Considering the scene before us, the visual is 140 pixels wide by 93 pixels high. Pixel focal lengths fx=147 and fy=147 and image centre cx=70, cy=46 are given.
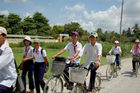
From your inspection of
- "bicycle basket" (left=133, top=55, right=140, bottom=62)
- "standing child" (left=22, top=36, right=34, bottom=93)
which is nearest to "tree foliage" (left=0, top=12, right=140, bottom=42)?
"bicycle basket" (left=133, top=55, right=140, bottom=62)

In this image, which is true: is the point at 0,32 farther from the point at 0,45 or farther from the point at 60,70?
the point at 60,70

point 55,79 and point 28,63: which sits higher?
point 28,63

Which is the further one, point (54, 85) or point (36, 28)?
point (36, 28)

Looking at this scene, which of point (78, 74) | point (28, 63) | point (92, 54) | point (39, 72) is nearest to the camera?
point (78, 74)

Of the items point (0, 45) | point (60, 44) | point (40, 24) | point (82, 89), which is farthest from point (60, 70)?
point (40, 24)

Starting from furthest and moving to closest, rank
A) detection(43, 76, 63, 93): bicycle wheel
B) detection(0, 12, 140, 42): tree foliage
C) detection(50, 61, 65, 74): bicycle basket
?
1. detection(0, 12, 140, 42): tree foliage
2. detection(43, 76, 63, 93): bicycle wheel
3. detection(50, 61, 65, 74): bicycle basket

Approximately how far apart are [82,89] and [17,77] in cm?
217

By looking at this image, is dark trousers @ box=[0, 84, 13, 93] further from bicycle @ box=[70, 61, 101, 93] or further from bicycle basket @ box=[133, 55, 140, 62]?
bicycle basket @ box=[133, 55, 140, 62]

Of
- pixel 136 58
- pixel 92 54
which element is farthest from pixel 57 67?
pixel 136 58

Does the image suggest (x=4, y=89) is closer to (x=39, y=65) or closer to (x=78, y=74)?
(x=78, y=74)

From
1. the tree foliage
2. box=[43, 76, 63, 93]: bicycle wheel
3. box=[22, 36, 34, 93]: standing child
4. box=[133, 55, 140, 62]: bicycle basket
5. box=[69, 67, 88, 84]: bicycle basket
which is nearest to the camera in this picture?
box=[69, 67, 88, 84]: bicycle basket

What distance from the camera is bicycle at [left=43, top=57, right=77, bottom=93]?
145 inches

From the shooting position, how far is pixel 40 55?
4.46 meters

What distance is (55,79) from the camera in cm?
406
